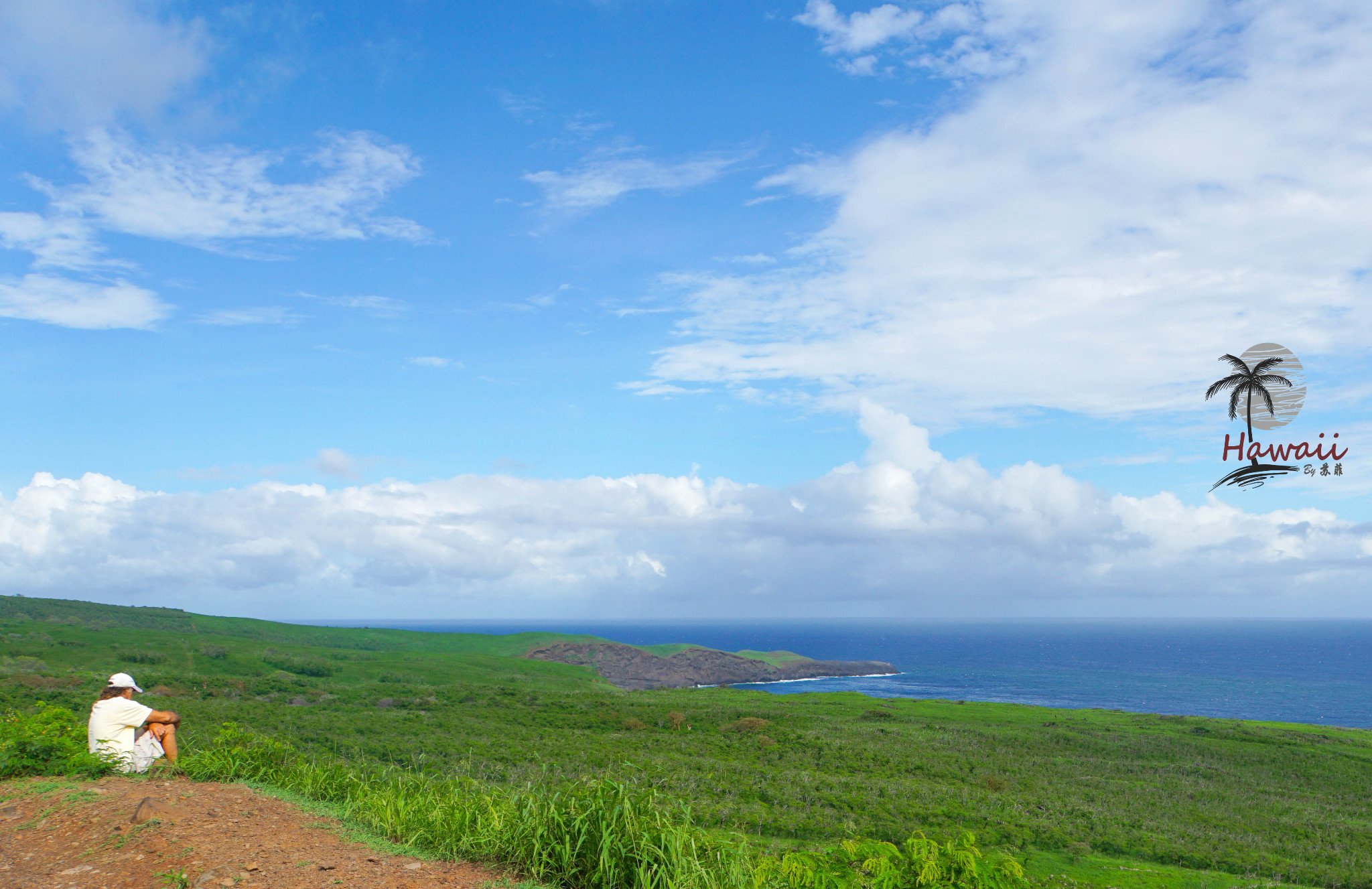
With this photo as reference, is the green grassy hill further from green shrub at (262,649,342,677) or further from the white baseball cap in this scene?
the white baseball cap

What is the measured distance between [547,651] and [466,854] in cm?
9227

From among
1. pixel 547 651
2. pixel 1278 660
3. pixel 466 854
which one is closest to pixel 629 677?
pixel 547 651

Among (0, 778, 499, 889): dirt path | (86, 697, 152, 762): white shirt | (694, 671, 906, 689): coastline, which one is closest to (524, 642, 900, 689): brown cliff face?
(694, 671, 906, 689): coastline

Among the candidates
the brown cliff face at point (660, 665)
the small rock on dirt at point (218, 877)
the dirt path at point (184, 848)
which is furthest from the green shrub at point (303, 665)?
the small rock on dirt at point (218, 877)

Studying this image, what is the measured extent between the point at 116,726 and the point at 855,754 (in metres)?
22.3

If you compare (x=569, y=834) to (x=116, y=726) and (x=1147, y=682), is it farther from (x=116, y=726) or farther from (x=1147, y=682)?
(x=1147, y=682)

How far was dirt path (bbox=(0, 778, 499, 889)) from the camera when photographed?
6484 millimetres

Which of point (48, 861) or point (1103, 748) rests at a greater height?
point (48, 861)

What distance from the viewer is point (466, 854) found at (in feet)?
24.4

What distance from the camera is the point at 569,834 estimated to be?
23.0 feet

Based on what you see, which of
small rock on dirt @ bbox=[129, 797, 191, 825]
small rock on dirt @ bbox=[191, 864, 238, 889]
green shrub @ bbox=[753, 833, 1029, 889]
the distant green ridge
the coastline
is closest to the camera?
small rock on dirt @ bbox=[191, 864, 238, 889]

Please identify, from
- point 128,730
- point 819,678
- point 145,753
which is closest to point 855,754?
point 145,753

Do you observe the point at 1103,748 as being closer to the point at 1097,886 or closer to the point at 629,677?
the point at 1097,886

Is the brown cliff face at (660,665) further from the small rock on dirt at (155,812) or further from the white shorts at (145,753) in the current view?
the small rock on dirt at (155,812)
